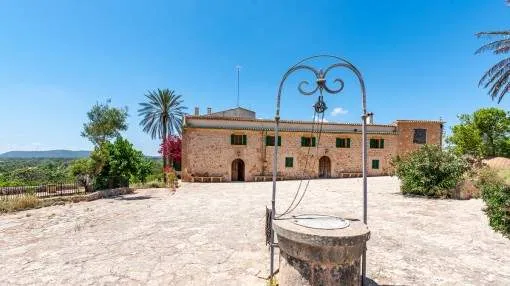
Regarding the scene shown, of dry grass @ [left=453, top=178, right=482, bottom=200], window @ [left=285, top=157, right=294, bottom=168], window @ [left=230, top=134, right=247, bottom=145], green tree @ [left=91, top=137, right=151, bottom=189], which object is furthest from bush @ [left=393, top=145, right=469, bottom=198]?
green tree @ [left=91, top=137, right=151, bottom=189]

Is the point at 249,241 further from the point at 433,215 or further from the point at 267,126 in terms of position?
the point at 267,126

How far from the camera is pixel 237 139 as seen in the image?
2375 centimetres

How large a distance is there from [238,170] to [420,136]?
61.2ft

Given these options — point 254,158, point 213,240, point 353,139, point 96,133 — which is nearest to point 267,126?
point 254,158

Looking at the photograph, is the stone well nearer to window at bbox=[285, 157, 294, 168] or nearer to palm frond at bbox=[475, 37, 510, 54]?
palm frond at bbox=[475, 37, 510, 54]

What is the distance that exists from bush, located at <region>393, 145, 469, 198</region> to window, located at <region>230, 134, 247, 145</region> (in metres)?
13.0

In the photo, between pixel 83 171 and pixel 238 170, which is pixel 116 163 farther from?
pixel 238 170

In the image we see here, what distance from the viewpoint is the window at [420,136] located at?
2771 centimetres

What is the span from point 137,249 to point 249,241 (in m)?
2.74

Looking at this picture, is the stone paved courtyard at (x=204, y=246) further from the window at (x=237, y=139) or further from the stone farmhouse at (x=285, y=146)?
the window at (x=237, y=139)

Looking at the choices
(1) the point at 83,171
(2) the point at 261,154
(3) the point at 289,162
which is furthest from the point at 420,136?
(1) the point at 83,171

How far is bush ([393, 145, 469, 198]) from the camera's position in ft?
44.5

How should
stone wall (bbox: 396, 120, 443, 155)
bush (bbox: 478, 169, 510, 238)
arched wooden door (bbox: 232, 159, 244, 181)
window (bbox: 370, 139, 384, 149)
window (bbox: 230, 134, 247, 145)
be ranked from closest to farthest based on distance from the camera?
bush (bbox: 478, 169, 510, 238), window (bbox: 230, 134, 247, 145), arched wooden door (bbox: 232, 159, 244, 181), window (bbox: 370, 139, 384, 149), stone wall (bbox: 396, 120, 443, 155)

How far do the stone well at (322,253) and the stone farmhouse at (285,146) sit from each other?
1682 cm
